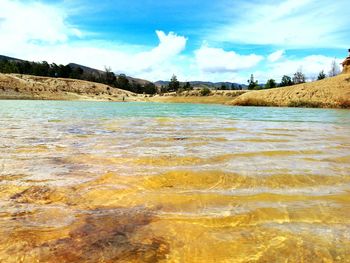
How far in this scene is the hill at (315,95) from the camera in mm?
32062

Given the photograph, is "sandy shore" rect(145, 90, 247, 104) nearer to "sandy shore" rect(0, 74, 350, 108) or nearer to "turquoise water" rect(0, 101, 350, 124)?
"sandy shore" rect(0, 74, 350, 108)

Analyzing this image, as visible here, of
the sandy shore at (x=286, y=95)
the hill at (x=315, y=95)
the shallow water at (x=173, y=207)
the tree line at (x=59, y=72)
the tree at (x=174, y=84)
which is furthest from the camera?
the tree at (x=174, y=84)

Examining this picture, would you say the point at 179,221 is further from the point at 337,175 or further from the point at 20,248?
the point at 337,175

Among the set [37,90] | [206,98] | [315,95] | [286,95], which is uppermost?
[315,95]

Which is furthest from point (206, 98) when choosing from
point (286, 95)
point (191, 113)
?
point (191, 113)

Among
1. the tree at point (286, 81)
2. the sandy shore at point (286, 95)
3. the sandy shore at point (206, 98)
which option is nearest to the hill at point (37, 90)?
the sandy shore at point (286, 95)

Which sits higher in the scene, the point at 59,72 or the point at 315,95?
the point at 59,72

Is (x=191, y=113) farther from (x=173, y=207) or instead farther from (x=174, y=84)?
(x=174, y=84)

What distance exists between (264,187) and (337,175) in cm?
122

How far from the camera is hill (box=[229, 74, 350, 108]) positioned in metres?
32.1

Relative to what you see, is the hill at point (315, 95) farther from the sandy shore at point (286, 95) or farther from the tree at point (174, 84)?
the tree at point (174, 84)

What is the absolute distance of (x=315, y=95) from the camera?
34.1m

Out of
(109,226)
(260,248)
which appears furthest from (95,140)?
(260,248)

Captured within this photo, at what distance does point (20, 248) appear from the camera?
7.00ft
